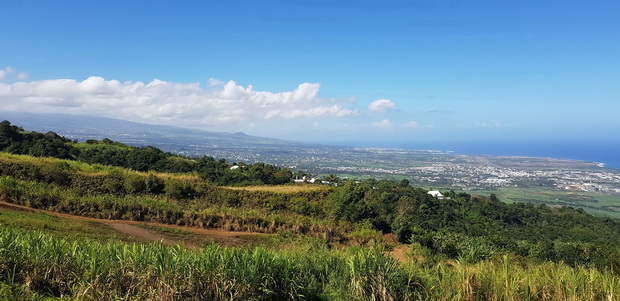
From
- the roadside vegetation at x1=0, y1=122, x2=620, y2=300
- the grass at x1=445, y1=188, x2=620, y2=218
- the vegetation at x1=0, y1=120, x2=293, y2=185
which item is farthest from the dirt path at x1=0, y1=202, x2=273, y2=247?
the grass at x1=445, y1=188, x2=620, y2=218

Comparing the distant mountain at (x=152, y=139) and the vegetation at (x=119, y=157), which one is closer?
the vegetation at (x=119, y=157)

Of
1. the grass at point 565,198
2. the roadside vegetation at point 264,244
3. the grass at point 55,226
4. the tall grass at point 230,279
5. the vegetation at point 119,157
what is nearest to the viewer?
the tall grass at point 230,279

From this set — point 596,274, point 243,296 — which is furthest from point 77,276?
point 596,274

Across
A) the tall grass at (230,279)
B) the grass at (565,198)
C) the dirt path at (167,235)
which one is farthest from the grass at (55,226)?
the grass at (565,198)

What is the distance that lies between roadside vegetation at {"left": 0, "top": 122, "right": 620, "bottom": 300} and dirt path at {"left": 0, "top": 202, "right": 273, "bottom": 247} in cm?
48

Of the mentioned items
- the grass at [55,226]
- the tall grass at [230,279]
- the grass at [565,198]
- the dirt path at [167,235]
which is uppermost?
the tall grass at [230,279]

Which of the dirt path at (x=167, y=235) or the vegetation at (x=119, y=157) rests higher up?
the vegetation at (x=119, y=157)

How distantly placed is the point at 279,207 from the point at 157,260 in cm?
1699

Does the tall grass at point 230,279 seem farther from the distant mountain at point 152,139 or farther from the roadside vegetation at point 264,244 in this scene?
the distant mountain at point 152,139

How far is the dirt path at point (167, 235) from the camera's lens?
435 inches

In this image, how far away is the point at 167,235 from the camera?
38.4 feet

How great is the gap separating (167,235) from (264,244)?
3.51 meters

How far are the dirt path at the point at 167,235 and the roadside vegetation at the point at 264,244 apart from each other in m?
0.48

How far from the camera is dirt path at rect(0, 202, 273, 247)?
11.0 metres
